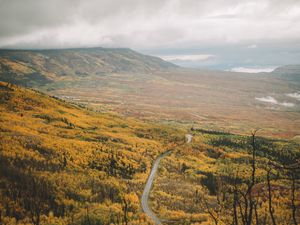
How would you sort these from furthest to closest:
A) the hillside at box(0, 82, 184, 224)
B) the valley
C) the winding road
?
the winding road < the valley < the hillside at box(0, 82, 184, 224)

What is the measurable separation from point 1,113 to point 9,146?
59641mm

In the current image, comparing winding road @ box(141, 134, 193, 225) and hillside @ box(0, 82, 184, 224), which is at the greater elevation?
hillside @ box(0, 82, 184, 224)

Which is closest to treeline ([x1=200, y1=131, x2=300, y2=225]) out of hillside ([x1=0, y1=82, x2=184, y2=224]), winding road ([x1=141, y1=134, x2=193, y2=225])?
winding road ([x1=141, y1=134, x2=193, y2=225])

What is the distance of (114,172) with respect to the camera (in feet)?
316

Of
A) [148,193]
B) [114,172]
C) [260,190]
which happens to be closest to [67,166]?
[114,172]

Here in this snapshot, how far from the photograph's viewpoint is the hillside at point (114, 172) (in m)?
63.6

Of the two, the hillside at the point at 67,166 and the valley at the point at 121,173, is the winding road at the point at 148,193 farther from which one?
the hillside at the point at 67,166

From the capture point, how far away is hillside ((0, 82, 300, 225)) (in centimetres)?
6362

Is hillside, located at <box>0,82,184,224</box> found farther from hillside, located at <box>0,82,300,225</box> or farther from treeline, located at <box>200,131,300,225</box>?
treeline, located at <box>200,131,300,225</box>

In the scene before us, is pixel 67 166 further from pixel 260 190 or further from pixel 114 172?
pixel 260 190

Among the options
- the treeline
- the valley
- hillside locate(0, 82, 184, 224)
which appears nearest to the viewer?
hillside locate(0, 82, 184, 224)

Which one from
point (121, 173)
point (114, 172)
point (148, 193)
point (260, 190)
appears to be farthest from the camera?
point (121, 173)

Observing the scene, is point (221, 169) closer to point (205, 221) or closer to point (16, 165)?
point (205, 221)

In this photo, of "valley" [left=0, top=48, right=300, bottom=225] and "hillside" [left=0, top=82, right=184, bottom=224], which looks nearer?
"hillside" [left=0, top=82, right=184, bottom=224]
